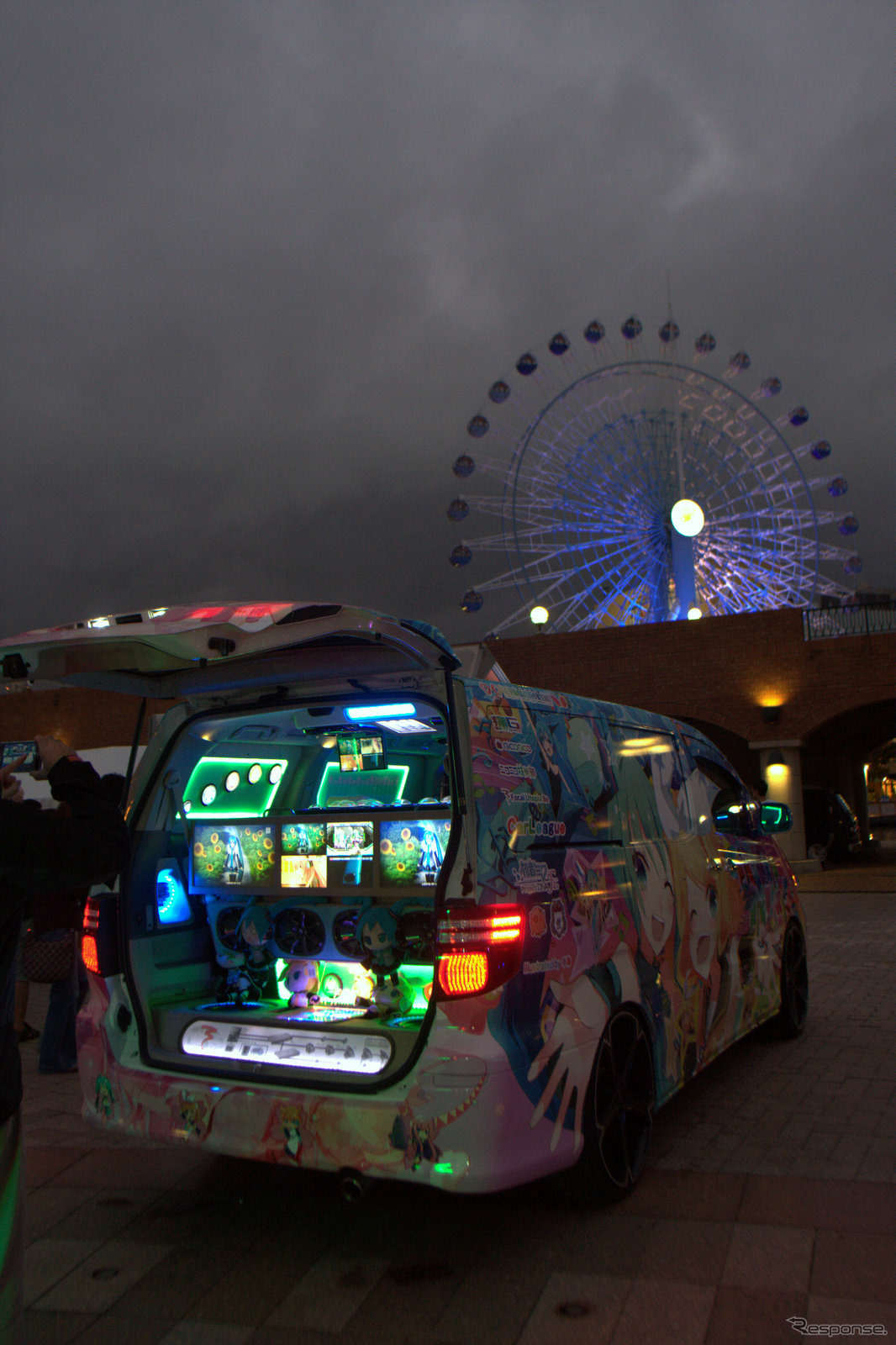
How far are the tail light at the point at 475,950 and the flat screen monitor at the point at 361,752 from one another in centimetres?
168

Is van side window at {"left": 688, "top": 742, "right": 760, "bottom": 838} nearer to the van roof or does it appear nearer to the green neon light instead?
the green neon light

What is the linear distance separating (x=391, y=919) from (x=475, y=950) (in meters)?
0.96

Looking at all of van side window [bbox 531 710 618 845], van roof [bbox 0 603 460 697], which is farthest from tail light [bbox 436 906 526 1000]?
van roof [bbox 0 603 460 697]

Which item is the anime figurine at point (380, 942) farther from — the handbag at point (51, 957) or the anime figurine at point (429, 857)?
the handbag at point (51, 957)

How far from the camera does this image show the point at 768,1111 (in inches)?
188

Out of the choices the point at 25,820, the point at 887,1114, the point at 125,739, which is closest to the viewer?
the point at 25,820

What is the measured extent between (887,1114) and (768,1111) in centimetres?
53

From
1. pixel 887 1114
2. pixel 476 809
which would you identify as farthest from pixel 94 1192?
pixel 887 1114

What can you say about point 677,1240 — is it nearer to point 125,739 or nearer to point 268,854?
point 268,854

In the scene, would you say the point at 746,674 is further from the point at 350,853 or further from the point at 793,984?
the point at 350,853

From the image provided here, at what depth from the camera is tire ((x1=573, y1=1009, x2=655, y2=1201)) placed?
343 cm

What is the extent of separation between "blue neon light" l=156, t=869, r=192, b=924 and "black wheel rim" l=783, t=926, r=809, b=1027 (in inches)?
141

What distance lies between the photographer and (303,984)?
4.08m

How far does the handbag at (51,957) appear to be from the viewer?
588 centimetres
